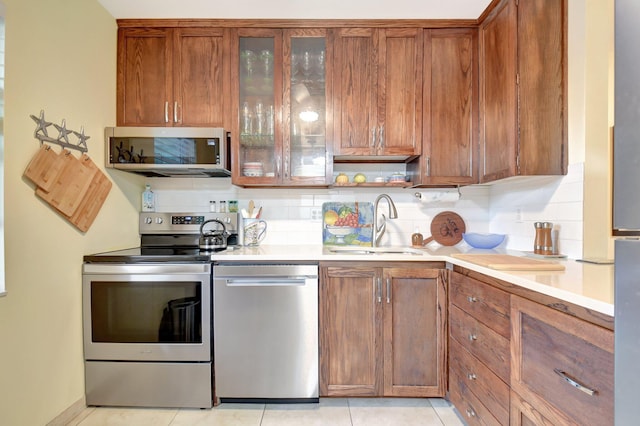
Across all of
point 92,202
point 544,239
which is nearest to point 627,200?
point 544,239

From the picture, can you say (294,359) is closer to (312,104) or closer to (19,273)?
(19,273)

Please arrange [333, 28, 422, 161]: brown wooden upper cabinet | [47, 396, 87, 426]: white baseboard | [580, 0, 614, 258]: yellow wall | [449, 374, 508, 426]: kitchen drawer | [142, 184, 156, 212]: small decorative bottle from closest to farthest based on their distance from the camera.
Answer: [449, 374, 508, 426]: kitchen drawer, [580, 0, 614, 258]: yellow wall, [47, 396, 87, 426]: white baseboard, [333, 28, 422, 161]: brown wooden upper cabinet, [142, 184, 156, 212]: small decorative bottle

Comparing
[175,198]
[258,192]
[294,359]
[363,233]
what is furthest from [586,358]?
[175,198]

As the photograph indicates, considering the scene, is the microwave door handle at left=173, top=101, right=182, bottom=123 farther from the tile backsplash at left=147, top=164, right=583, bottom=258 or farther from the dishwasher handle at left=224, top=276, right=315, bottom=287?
the dishwasher handle at left=224, top=276, right=315, bottom=287

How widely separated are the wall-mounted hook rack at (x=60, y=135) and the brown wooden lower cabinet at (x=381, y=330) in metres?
1.58

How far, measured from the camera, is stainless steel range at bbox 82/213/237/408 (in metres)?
1.77

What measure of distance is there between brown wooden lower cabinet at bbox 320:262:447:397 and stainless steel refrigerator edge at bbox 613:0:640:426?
3.72 ft

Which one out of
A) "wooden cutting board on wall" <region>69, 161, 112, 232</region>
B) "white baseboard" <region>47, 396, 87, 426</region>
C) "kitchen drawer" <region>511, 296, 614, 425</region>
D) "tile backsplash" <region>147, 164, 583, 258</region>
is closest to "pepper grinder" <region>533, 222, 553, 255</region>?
"tile backsplash" <region>147, 164, 583, 258</region>

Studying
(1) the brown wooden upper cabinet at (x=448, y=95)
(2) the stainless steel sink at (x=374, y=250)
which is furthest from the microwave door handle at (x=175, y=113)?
(1) the brown wooden upper cabinet at (x=448, y=95)

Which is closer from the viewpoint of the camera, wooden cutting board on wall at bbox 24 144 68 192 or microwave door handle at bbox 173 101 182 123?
wooden cutting board on wall at bbox 24 144 68 192

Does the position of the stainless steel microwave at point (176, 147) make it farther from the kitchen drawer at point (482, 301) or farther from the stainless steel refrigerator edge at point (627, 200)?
the stainless steel refrigerator edge at point (627, 200)

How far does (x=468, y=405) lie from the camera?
1561mm

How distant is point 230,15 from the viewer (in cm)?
206

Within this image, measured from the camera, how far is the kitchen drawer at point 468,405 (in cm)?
139
